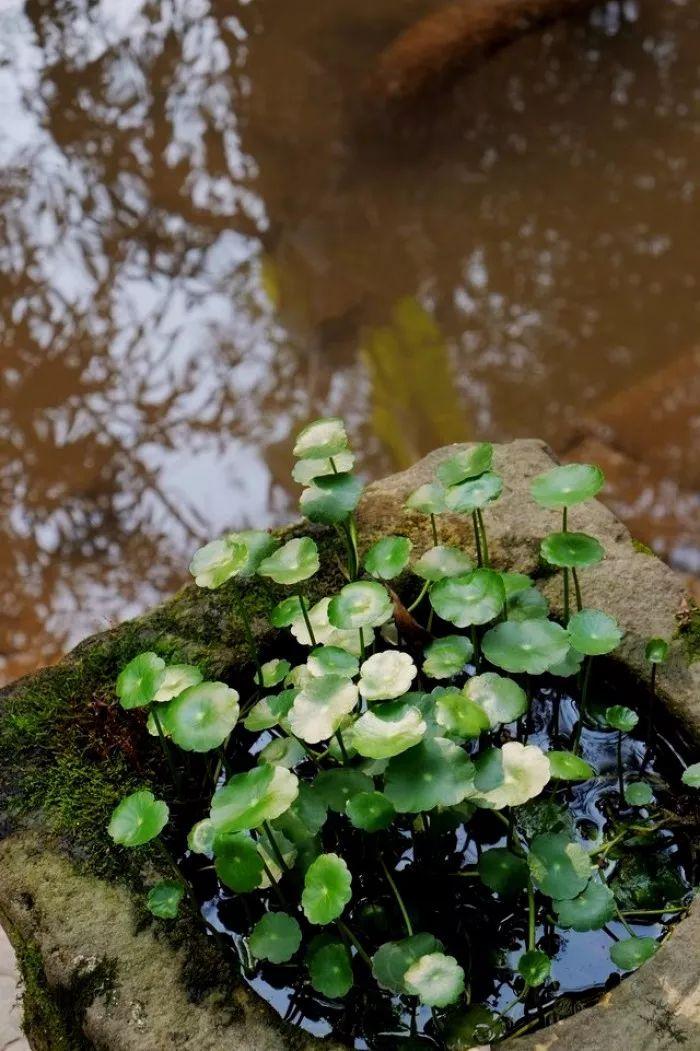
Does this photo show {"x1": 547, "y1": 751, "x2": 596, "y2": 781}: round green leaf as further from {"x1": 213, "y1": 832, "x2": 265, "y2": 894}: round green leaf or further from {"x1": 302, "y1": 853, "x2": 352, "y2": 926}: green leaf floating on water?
{"x1": 213, "y1": 832, "x2": 265, "y2": 894}: round green leaf

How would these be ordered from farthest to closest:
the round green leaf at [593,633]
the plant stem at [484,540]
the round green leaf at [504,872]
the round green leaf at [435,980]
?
the plant stem at [484,540]
the round green leaf at [593,633]
the round green leaf at [504,872]
the round green leaf at [435,980]

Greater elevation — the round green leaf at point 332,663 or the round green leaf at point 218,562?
the round green leaf at point 218,562

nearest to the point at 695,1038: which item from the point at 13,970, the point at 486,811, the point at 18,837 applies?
the point at 486,811

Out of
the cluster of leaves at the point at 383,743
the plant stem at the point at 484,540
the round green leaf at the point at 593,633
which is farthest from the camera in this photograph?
Answer: the plant stem at the point at 484,540

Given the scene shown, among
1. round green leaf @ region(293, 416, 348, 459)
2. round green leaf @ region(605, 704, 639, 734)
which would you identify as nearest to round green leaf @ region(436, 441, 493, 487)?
round green leaf @ region(293, 416, 348, 459)

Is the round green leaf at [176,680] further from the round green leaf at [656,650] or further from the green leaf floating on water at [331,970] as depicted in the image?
the round green leaf at [656,650]

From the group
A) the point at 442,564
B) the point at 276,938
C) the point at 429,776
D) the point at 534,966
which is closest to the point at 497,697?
the point at 429,776

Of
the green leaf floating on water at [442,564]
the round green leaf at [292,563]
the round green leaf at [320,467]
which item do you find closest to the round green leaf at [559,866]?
the green leaf floating on water at [442,564]
